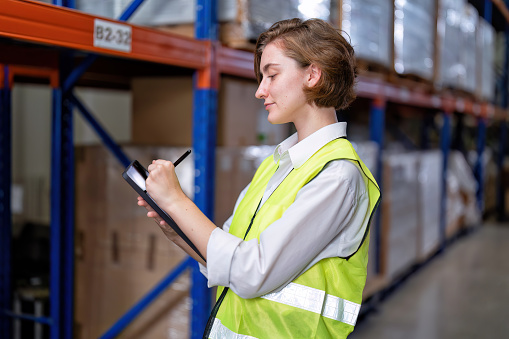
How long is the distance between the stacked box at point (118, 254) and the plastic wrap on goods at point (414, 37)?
2.62m

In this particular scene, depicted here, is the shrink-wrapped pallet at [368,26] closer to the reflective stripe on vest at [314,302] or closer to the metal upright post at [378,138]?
the metal upright post at [378,138]

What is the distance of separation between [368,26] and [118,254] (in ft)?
7.93

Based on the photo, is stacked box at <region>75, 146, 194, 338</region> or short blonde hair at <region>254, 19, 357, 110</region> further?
stacked box at <region>75, 146, 194, 338</region>

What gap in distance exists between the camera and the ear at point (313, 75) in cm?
128

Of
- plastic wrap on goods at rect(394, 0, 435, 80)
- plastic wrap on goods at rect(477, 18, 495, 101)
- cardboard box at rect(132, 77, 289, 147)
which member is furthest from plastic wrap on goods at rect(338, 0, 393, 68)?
plastic wrap on goods at rect(477, 18, 495, 101)

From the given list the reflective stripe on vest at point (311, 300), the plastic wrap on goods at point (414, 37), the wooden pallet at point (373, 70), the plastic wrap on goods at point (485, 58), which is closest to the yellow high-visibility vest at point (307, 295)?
the reflective stripe on vest at point (311, 300)

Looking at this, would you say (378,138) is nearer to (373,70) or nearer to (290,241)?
(373,70)

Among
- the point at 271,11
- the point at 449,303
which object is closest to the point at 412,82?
the point at 449,303

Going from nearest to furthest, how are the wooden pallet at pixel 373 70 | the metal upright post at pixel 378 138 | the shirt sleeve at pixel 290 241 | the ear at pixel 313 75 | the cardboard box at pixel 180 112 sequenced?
the shirt sleeve at pixel 290 241 < the ear at pixel 313 75 < the cardboard box at pixel 180 112 < the wooden pallet at pixel 373 70 < the metal upright post at pixel 378 138

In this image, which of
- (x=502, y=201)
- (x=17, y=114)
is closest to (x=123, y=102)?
(x=17, y=114)

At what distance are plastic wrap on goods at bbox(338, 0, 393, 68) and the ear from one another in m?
2.52

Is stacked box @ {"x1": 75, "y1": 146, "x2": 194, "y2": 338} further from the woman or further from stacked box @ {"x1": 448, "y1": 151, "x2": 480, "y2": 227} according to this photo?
stacked box @ {"x1": 448, "y1": 151, "x2": 480, "y2": 227}

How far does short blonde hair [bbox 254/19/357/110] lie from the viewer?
1.27m

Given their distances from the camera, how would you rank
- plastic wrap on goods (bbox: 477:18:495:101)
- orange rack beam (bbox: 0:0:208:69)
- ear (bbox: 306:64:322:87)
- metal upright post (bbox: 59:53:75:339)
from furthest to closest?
1. plastic wrap on goods (bbox: 477:18:495:101)
2. metal upright post (bbox: 59:53:75:339)
3. orange rack beam (bbox: 0:0:208:69)
4. ear (bbox: 306:64:322:87)
